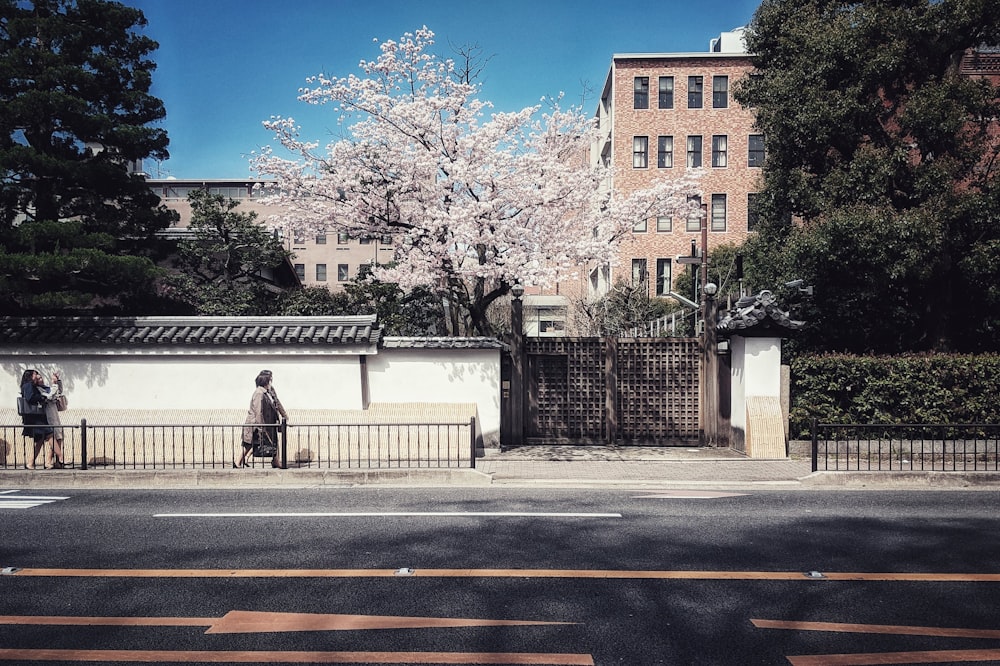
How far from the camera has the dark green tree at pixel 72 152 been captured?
48.2 feet

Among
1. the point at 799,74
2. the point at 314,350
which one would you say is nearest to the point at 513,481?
the point at 314,350

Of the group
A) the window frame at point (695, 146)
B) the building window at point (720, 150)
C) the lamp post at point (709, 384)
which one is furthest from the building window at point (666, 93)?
the lamp post at point (709, 384)

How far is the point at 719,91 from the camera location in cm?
4512

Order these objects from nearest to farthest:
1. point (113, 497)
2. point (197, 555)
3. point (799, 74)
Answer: point (197, 555), point (113, 497), point (799, 74)

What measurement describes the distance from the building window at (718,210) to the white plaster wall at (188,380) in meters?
35.2

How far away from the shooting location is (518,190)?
17828 mm

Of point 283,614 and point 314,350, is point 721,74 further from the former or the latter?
point 283,614

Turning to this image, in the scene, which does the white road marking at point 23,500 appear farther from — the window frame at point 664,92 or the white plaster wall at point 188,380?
the window frame at point 664,92

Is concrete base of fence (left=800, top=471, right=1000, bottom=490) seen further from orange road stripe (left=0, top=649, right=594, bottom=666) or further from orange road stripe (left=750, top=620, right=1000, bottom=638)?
orange road stripe (left=0, top=649, right=594, bottom=666)

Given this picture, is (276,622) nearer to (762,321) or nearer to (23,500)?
(23,500)

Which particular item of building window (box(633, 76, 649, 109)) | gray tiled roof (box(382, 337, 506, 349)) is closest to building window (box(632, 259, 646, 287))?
building window (box(633, 76, 649, 109))

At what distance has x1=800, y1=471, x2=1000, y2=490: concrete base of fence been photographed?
1140 centimetres

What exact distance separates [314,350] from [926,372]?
12.6 m

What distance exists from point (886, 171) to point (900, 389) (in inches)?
193
